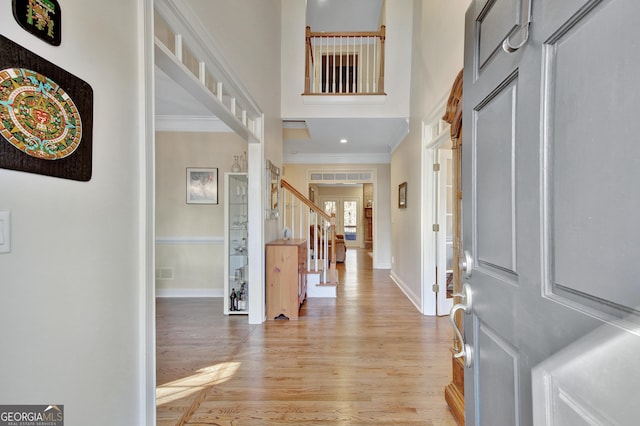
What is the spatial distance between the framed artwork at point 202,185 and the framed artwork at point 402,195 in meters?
2.90

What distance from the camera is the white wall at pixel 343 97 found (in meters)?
4.05

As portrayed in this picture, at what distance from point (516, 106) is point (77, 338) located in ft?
4.94

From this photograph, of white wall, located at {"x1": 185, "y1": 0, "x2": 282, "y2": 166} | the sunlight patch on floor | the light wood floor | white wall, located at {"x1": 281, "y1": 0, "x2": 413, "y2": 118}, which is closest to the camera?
the light wood floor

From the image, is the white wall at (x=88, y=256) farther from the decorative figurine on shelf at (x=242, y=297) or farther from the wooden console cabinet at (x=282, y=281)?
the decorative figurine on shelf at (x=242, y=297)

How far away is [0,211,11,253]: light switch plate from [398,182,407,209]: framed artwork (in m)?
4.24

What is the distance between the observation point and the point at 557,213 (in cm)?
58

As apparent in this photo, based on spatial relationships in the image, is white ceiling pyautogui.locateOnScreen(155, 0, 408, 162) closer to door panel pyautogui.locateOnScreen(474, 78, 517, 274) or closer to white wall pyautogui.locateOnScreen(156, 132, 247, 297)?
white wall pyautogui.locateOnScreen(156, 132, 247, 297)

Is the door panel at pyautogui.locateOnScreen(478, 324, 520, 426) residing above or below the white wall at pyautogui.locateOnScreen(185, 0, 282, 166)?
below

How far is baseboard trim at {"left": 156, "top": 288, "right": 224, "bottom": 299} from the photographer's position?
416cm

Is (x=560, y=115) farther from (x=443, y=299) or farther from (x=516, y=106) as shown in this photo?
(x=443, y=299)

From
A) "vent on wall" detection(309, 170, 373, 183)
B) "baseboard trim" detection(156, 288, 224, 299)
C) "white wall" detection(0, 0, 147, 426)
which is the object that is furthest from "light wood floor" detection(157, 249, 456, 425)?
"vent on wall" detection(309, 170, 373, 183)

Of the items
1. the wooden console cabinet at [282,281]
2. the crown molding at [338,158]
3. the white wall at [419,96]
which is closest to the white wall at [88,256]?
the wooden console cabinet at [282,281]

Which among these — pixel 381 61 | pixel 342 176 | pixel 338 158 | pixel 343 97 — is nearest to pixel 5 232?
pixel 343 97

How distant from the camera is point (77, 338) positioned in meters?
0.95
